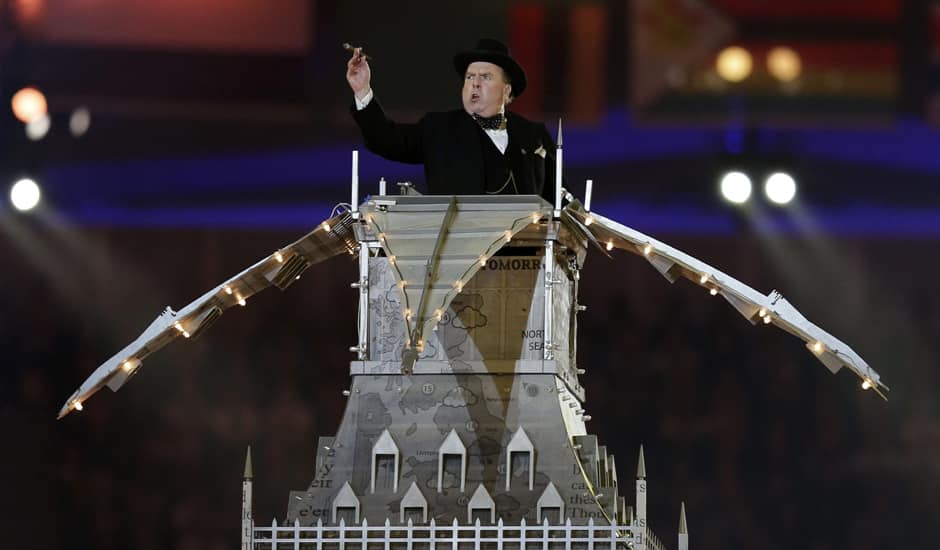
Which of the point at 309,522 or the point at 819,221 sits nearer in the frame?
the point at 309,522

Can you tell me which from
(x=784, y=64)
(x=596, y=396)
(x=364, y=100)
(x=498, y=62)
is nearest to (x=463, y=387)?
(x=364, y=100)

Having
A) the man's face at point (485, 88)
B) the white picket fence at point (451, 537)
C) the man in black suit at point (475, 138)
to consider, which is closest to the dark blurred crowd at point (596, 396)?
the man in black suit at point (475, 138)

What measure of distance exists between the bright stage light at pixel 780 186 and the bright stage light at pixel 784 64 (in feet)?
4.43

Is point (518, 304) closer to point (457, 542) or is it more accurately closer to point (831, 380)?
point (457, 542)

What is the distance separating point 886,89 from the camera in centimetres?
2575

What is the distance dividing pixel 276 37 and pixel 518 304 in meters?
7.36

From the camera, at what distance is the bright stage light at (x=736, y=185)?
981 inches

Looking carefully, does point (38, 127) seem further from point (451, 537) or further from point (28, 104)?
point (451, 537)

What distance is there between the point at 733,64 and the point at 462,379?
24.6 ft

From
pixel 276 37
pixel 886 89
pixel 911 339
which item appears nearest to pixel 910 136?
pixel 886 89

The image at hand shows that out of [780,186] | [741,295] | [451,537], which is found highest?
[780,186]

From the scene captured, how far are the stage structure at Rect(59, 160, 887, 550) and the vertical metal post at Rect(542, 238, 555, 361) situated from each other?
0.02m

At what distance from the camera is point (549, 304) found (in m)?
19.7

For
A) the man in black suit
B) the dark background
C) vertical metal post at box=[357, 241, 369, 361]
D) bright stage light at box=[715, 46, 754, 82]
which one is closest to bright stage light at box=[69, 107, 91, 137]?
the dark background
